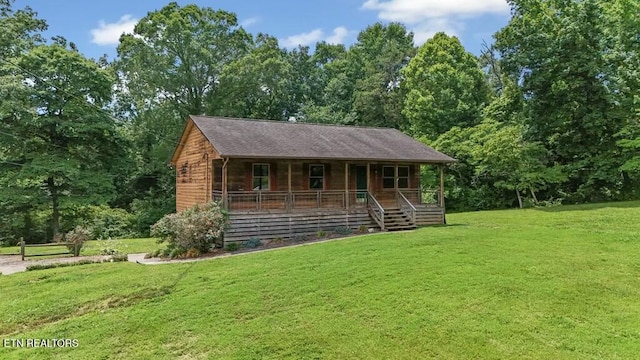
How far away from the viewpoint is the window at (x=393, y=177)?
21.5 metres

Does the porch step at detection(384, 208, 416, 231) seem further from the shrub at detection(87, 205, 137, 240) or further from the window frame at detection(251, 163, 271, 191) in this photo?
the shrub at detection(87, 205, 137, 240)

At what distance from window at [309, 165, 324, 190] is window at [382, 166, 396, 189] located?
11.5 ft

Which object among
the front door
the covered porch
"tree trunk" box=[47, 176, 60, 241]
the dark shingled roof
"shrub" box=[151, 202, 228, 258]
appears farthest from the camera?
"tree trunk" box=[47, 176, 60, 241]

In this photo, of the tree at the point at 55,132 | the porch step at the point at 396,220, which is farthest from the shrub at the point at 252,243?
the tree at the point at 55,132

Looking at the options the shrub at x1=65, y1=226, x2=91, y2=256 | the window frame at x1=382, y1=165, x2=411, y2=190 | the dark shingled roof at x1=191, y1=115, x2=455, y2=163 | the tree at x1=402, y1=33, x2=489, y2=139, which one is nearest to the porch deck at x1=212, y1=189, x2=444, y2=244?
the window frame at x1=382, y1=165, x2=411, y2=190

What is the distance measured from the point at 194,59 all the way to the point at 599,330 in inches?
1322

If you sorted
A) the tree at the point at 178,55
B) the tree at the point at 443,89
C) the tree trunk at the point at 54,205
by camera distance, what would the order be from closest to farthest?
the tree trunk at the point at 54,205 < the tree at the point at 178,55 < the tree at the point at 443,89

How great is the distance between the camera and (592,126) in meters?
24.9

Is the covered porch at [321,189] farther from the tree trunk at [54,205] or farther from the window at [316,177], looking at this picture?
the tree trunk at [54,205]

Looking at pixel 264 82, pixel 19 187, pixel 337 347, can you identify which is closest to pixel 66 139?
pixel 19 187

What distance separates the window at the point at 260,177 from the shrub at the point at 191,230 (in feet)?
10.9

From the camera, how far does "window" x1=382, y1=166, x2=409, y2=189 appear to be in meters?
21.5

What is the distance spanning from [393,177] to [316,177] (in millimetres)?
4338

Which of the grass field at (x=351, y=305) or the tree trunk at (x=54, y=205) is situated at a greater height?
the tree trunk at (x=54, y=205)
